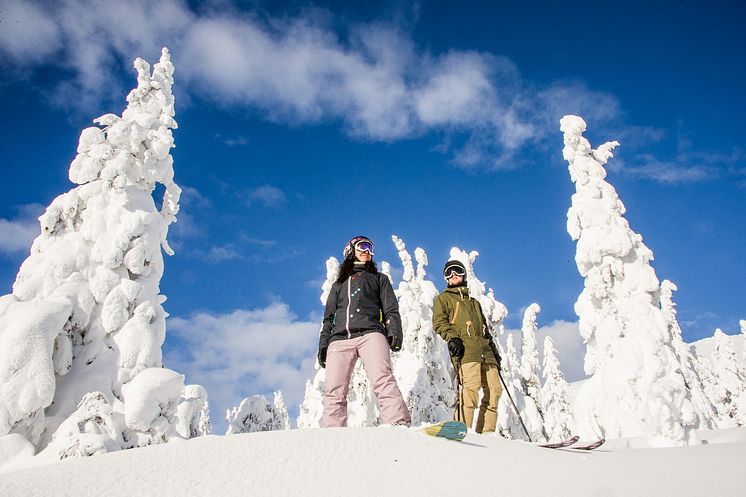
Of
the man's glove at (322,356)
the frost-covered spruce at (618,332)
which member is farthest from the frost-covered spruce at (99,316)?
the frost-covered spruce at (618,332)

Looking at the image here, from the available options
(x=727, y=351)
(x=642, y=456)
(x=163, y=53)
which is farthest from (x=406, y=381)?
(x=727, y=351)

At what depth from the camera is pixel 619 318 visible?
1223 centimetres

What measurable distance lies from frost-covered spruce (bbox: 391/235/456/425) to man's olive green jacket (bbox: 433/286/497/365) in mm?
12837

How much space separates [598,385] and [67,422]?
12680 mm

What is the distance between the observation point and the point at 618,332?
39.4 ft

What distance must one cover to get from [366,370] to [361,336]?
46cm

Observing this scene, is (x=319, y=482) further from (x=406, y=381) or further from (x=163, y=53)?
(x=406, y=381)

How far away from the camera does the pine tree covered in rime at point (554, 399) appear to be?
2819cm

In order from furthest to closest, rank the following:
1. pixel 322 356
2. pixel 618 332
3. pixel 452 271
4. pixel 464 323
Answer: pixel 618 332, pixel 452 271, pixel 464 323, pixel 322 356

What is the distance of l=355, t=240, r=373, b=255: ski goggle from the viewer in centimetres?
520

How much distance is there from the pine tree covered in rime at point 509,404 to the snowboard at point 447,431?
1569 cm

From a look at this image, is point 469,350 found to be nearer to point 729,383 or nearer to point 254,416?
point 254,416

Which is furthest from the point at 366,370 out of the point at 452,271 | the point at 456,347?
the point at 452,271

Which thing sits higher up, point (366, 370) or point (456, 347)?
point (456, 347)
